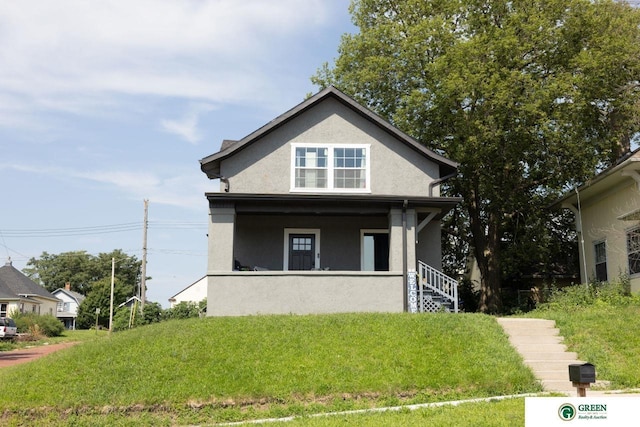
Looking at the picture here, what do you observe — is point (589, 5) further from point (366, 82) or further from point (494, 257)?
point (494, 257)

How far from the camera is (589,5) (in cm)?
2422

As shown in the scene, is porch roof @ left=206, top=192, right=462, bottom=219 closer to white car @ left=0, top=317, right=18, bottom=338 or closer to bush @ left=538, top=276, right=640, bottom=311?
bush @ left=538, top=276, right=640, bottom=311

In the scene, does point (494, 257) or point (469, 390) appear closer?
point (469, 390)

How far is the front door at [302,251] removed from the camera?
20.8 meters

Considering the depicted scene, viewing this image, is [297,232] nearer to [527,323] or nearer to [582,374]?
[527,323]

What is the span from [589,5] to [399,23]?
7.57 meters

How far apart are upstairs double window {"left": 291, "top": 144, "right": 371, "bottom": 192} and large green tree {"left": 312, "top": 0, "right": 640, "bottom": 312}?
5.12 metres

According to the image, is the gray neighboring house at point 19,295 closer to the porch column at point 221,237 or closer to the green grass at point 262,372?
the porch column at point 221,237

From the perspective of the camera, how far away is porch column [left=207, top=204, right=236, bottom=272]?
717 inches

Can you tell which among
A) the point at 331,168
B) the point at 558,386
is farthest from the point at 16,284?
the point at 558,386

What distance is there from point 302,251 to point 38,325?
30.9 m

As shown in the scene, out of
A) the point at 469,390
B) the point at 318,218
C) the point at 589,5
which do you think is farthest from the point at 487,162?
the point at 469,390

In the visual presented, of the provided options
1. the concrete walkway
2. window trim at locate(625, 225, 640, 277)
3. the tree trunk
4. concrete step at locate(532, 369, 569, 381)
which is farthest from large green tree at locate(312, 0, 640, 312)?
concrete step at locate(532, 369, 569, 381)

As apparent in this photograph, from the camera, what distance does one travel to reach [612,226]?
21375 mm
